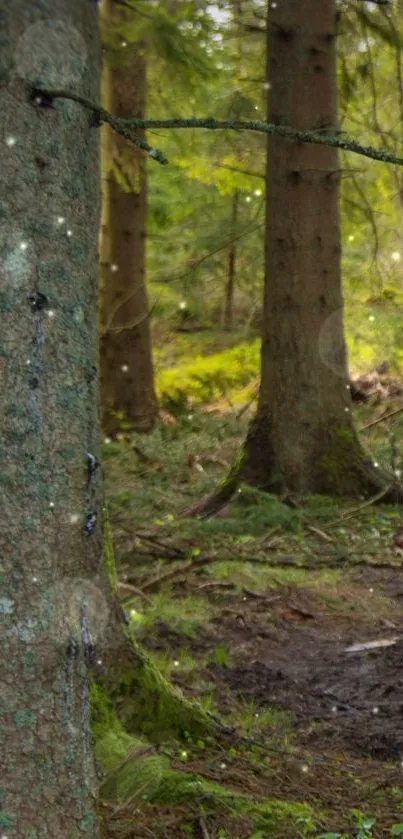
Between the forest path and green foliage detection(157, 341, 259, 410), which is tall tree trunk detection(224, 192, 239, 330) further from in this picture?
the forest path

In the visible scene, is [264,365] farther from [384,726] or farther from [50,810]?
[50,810]

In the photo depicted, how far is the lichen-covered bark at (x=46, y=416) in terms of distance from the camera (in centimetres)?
284

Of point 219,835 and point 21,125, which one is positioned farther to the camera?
point 219,835

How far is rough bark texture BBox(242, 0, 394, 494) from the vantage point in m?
9.11

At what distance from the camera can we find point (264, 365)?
9.37m

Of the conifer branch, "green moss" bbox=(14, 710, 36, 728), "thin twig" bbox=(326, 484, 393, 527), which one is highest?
the conifer branch

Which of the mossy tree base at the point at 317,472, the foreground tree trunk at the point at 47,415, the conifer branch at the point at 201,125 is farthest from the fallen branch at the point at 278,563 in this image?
the conifer branch at the point at 201,125

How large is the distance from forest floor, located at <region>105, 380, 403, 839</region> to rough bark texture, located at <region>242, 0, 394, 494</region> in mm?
401

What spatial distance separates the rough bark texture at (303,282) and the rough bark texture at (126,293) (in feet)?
12.8

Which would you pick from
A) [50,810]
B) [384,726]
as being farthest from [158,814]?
[384,726]

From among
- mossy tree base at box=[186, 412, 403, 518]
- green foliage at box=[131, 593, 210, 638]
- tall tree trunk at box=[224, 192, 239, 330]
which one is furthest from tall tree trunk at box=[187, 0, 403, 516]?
tall tree trunk at box=[224, 192, 239, 330]

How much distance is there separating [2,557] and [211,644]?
10.4 feet

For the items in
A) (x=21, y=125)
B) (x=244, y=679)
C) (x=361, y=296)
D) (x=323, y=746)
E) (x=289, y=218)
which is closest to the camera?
(x=21, y=125)

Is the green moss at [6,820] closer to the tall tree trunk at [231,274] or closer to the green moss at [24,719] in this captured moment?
the green moss at [24,719]
